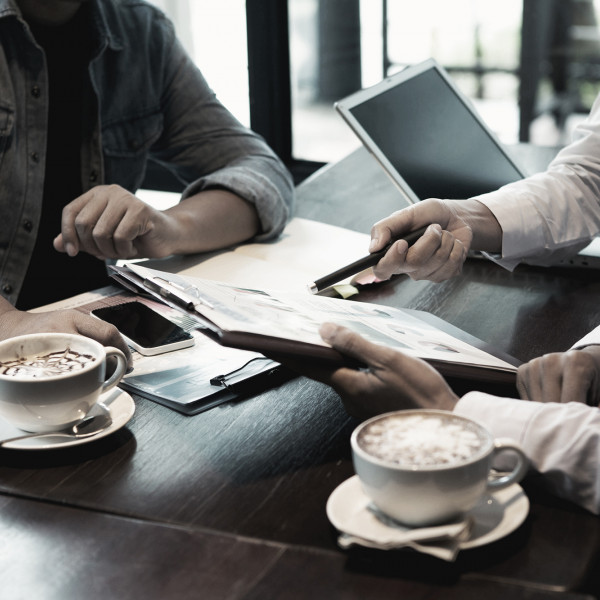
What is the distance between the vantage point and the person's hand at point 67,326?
1.06 metres

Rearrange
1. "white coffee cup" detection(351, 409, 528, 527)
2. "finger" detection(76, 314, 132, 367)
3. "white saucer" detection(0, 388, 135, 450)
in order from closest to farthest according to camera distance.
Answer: "white coffee cup" detection(351, 409, 528, 527)
"white saucer" detection(0, 388, 135, 450)
"finger" detection(76, 314, 132, 367)

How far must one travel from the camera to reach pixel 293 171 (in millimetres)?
3387

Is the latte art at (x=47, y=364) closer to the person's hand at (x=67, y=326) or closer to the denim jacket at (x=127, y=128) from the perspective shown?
the person's hand at (x=67, y=326)

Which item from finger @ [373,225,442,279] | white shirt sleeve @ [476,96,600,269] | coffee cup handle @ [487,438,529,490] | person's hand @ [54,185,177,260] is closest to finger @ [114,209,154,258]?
person's hand @ [54,185,177,260]

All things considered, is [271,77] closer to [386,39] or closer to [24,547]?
[386,39]

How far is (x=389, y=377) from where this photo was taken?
87 cm

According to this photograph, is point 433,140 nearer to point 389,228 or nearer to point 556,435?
point 389,228

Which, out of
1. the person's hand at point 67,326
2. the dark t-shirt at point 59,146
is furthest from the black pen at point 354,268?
the dark t-shirt at point 59,146

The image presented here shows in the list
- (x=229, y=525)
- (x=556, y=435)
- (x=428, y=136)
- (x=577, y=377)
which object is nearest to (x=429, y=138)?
(x=428, y=136)

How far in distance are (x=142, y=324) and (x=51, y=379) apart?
0.34 meters

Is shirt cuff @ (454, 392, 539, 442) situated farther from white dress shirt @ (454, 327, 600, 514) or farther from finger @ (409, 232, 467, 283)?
finger @ (409, 232, 467, 283)

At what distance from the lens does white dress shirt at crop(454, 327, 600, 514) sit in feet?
2.59

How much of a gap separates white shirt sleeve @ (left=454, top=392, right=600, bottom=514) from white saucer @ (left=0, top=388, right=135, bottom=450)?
1.19ft

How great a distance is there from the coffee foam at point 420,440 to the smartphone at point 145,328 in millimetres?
445
